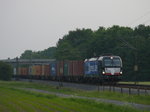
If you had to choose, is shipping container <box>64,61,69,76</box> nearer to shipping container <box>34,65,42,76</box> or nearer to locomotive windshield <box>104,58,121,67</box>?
locomotive windshield <box>104,58,121,67</box>

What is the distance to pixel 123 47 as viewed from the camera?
267 feet

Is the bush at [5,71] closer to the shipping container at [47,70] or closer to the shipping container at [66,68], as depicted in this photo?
the shipping container at [47,70]

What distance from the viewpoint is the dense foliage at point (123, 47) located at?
288 feet

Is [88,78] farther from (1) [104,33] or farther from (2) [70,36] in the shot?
(2) [70,36]

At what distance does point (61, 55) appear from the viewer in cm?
13375

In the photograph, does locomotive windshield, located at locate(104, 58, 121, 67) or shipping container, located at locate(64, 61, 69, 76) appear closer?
locomotive windshield, located at locate(104, 58, 121, 67)

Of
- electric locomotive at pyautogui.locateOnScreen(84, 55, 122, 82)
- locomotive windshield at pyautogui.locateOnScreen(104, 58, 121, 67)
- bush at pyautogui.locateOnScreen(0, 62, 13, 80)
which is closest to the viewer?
electric locomotive at pyautogui.locateOnScreen(84, 55, 122, 82)

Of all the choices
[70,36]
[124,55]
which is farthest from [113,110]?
[70,36]

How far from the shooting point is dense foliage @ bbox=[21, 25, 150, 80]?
87.7m

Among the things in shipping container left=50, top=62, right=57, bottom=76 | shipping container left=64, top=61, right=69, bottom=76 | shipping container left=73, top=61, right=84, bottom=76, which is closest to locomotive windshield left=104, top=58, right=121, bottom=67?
shipping container left=73, top=61, right=84, bottom=76

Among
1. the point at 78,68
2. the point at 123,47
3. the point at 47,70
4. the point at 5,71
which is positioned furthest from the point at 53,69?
the point at 5,71

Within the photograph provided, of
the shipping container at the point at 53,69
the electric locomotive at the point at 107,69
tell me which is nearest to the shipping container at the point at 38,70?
the shipping container at the point at 53,69

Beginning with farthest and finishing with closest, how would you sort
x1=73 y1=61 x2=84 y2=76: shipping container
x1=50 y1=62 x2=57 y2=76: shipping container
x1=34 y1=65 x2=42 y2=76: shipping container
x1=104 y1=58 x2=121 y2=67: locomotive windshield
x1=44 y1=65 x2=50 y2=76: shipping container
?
x1=34 y1=65 x2=42 y2=76: shipping container < x1=44 y1=65 x2=50 y2=76: shipping container < x1=50 y1=62 x2=57 y2=76: shipping container < x1=73 y1=61 x2=84 y2=76: shipping container < x1=104 y1=58 x2=121 y2=67: locomotive windshield

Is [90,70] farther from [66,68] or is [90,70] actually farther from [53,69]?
[53,69]
